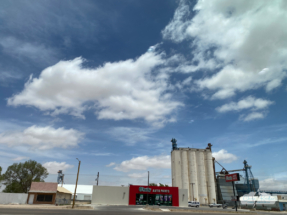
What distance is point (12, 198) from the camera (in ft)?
148

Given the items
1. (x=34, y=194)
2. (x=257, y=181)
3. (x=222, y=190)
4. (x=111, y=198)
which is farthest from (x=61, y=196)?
(x=257, y=181)

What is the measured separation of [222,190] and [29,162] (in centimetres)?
8131

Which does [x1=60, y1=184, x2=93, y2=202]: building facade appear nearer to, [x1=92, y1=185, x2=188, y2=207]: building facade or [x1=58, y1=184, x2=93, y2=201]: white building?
[x1=58, y1=184, x2=93, y2=201]: white building

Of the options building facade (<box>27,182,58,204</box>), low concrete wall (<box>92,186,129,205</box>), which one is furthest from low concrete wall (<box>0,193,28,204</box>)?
low concrete wall (<box>92,186,129,205</box>)

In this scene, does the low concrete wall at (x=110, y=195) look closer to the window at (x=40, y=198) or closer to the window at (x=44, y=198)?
the window at (x=44, y=198)

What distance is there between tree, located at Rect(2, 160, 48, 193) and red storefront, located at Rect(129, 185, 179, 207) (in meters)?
38.0

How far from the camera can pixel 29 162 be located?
246 ft

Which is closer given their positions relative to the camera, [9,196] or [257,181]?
[9,196]

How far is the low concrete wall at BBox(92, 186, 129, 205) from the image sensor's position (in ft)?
201

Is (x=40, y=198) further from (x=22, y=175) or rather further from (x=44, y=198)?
(x=22, y=175)

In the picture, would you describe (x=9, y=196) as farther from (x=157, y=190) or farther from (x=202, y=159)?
(x=202, y=159)

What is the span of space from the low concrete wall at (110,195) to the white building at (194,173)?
31045mm

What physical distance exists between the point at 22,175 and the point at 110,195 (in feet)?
116

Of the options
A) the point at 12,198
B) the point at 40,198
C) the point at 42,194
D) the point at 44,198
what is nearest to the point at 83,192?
the point at 44,198
